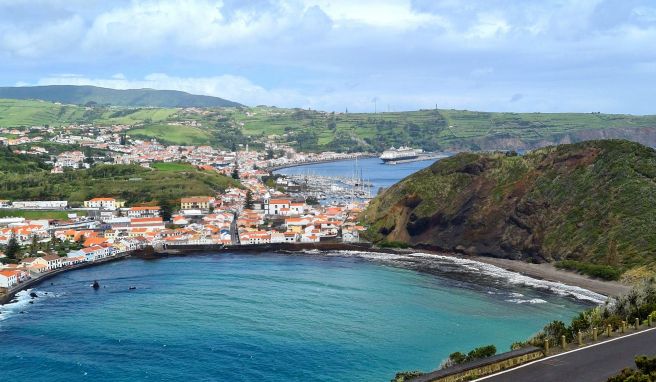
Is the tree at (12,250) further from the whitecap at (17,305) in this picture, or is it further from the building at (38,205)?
the building at (38,205)

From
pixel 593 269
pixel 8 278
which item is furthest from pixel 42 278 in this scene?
pixel 593 269

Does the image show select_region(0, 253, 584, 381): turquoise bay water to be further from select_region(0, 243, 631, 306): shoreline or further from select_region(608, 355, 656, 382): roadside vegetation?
select_region(608, 355, 656, 382): roadside vegetation

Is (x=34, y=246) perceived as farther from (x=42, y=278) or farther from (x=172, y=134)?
(x=172, y=134)

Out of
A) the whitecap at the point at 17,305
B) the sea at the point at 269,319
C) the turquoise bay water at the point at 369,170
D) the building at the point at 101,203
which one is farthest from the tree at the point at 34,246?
the turquoise bay water at the point at 369,170

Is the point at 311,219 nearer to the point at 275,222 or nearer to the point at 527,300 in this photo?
the point at 275,222

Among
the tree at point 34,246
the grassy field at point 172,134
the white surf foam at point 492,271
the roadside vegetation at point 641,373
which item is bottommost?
the white surf foam at point 492,271

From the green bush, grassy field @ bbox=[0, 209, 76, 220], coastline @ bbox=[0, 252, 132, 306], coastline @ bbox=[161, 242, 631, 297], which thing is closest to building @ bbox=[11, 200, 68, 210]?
grassy field @ bbox=[0, 209, 76, 220]

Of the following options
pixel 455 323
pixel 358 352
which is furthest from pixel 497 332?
pixel 358 352
